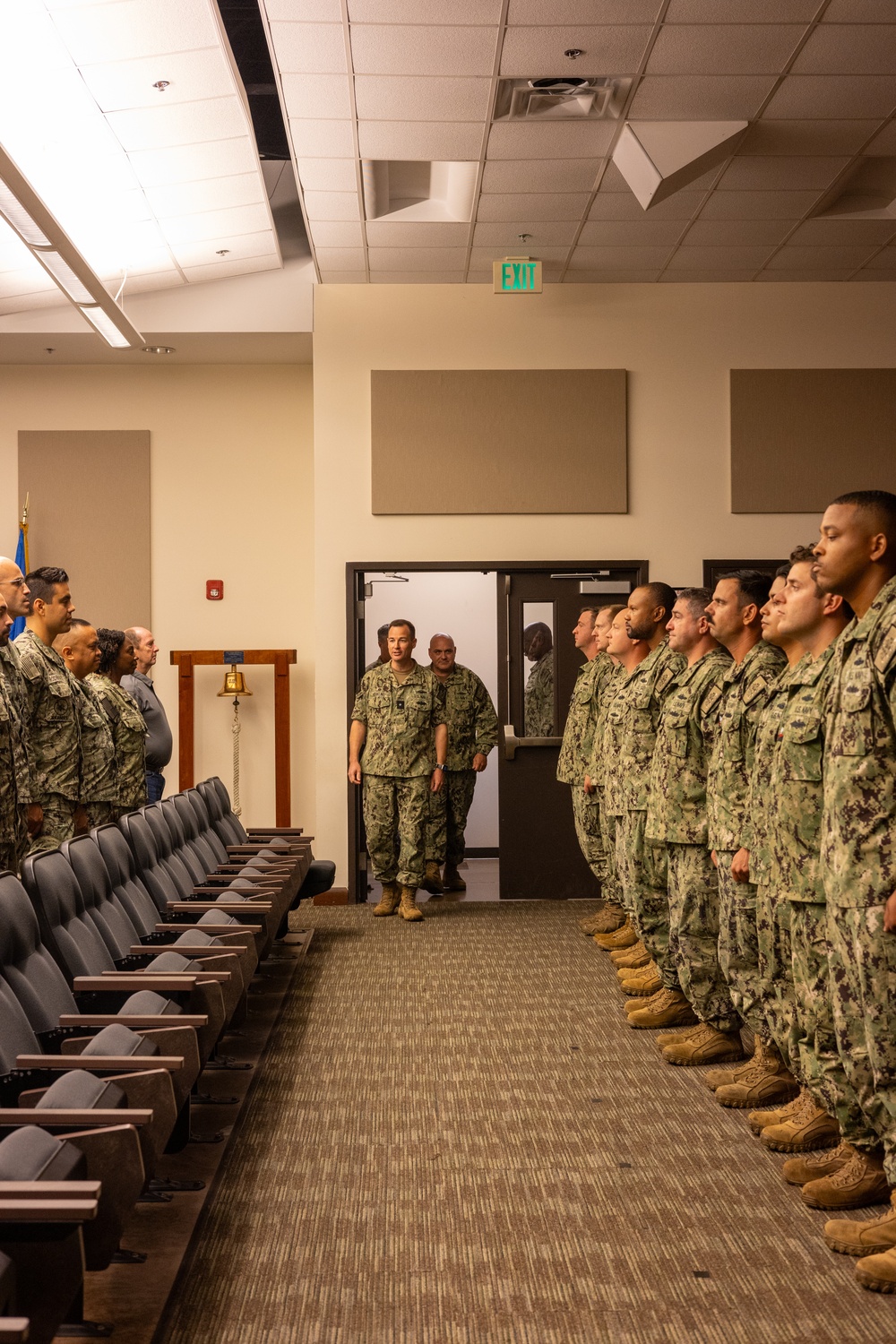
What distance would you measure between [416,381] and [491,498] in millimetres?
936

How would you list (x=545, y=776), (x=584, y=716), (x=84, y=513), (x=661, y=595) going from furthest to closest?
(x=84, y=513) → (x=545, y=776) → (x=584, y=716) → (x=661, y=595)

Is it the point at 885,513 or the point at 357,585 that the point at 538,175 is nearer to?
the point at 357,585

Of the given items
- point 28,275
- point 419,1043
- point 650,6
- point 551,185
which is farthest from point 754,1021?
point 28,275

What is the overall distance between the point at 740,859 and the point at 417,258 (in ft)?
17.1

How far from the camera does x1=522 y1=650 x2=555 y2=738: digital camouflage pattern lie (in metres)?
8.16

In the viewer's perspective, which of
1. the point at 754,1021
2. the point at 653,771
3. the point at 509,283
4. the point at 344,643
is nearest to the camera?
the point at 754,1021

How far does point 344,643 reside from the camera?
8.05 metres

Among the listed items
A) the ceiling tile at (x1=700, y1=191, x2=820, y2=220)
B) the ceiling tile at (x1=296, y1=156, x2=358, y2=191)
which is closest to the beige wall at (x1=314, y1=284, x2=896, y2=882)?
the ceiling tile at (x1=700, y1=191, x2=820, y2=220)

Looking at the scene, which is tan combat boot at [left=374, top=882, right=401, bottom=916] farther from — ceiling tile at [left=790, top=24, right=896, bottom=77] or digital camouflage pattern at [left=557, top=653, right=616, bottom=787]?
ceiling tile at [left=790, top=24, right=896, bottom=77]

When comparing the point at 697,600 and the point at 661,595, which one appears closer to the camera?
the point at 697,600

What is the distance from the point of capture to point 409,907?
741 cm

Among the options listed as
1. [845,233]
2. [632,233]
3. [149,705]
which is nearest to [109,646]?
[149,705]

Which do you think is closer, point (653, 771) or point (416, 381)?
point (653, 771)

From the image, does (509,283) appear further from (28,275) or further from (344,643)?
(28,275)
